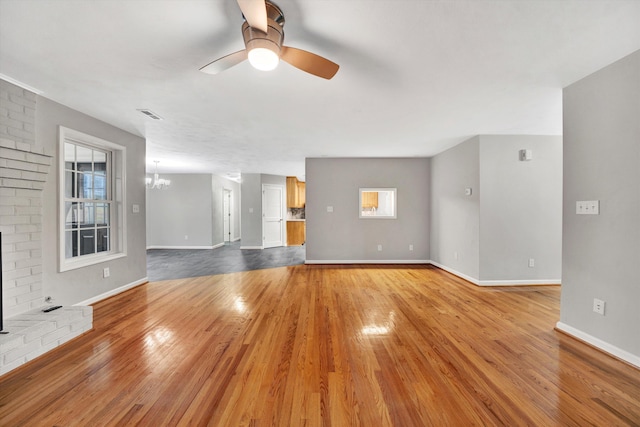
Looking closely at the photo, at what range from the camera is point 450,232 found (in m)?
4.95

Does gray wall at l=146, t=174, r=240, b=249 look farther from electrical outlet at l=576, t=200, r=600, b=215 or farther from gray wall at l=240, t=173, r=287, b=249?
electrical outlet at l=576, t=200, r=600, b=215

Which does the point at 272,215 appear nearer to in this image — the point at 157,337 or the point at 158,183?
the point at 158,183

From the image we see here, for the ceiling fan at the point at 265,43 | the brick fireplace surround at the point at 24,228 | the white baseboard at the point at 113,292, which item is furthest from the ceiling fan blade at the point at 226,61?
the white baseboard at the point at 113,292

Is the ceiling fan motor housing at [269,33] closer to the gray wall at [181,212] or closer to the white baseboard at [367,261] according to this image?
the white baseboard at [367,261]

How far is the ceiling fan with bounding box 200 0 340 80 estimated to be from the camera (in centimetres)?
140

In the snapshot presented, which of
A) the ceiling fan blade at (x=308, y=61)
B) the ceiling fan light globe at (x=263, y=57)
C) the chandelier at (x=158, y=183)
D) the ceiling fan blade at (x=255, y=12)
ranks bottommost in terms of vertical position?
the chandelier at (x=158, y=183)

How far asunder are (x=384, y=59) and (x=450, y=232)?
3812 mm

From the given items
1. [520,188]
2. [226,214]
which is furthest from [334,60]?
[226,214]

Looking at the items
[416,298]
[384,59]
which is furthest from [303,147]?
[416,298]

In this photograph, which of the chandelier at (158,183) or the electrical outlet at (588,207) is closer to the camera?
the electrical outlet at (588,207)

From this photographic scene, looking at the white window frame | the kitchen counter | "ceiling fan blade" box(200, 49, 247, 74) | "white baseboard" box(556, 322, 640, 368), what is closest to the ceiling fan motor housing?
"ceiling fan blade" box(200, 49, 247, 74)

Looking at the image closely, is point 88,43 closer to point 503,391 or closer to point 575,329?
point 503,391

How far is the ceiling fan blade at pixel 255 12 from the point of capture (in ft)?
4.32

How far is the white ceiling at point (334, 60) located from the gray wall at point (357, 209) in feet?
6.38
